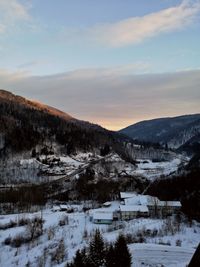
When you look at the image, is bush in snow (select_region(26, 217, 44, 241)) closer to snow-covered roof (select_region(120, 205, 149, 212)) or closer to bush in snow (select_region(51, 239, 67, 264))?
bush in snow (select_region(51, 239, 67, 264))

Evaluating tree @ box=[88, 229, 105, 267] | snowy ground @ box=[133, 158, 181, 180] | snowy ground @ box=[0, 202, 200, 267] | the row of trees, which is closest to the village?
snowy ground @ box=[0, 202, 200, 267]

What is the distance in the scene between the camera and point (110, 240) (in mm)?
31438

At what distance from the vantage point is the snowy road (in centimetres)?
2153

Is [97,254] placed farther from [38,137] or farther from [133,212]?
[38,137]

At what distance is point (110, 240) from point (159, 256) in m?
8.66

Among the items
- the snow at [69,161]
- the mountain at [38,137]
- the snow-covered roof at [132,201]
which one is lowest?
the snow-covered roof at [132,201]

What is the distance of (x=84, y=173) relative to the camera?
9838 centimetres

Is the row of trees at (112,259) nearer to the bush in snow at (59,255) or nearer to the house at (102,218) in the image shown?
the bush in snow at (59,255)

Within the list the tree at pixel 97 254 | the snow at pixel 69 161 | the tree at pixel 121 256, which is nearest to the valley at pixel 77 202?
the snow at pixel 69 161

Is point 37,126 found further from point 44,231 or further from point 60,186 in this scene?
point 44,231

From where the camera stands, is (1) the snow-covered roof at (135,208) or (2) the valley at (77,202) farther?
(1) the snow-covered roof at (135,208)

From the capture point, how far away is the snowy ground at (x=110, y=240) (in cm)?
2380

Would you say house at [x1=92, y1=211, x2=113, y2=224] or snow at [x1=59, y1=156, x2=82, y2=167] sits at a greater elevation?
snow at [x1=59, y1=156, x2=82, y2=167]

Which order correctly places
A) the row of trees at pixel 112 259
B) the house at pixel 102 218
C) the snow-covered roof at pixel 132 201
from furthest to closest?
the snow-covered roof at pixel 132 201, the house at pixel 102 218, the row of trees at pixel 112 259
